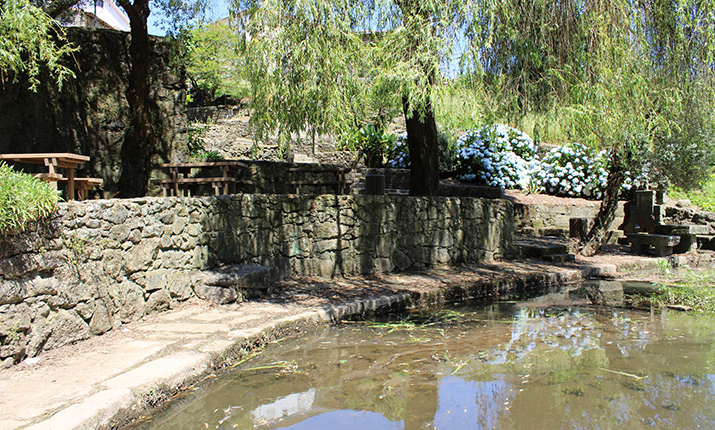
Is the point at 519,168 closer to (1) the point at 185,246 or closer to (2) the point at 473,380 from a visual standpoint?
(1) the point at 185,246

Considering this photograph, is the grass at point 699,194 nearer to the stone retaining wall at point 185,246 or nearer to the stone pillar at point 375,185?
the stone retaining wall at point 185,246

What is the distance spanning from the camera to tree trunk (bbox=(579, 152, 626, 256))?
10.2 metres

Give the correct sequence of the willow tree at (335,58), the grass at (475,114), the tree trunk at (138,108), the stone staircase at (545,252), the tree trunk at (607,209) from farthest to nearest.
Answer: the stone staircase at (545,252) < the tree trunk at (607,209) < the tree trunk at (138,108) < the grass at (475,114) < the willow tree at (335,58)

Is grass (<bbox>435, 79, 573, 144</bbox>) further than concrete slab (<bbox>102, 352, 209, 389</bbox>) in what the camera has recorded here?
Yes

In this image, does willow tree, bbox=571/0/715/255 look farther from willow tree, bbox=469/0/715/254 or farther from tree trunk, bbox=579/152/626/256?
tree trunk, bbox=579/152/626/256

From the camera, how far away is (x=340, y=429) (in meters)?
3.45

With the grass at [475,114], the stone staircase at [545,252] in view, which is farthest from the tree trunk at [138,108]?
the stone staircase at [545,252]

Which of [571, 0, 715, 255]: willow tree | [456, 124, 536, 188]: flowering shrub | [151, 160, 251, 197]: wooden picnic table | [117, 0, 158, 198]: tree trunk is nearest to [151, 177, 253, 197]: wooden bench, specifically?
[151, 160, 251, 197]: wooden picnic table

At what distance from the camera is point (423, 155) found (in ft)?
31.5

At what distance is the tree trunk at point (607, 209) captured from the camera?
10250 millimetres

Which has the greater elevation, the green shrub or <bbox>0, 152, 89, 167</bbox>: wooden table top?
<bbox>0, 152, 89, 167</bbox>: wooden table top

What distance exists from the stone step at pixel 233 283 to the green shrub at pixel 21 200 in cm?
201

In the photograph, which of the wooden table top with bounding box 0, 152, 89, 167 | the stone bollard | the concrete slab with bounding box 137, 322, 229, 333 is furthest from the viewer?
the stone bollard

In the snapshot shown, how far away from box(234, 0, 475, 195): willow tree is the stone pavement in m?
2.18
